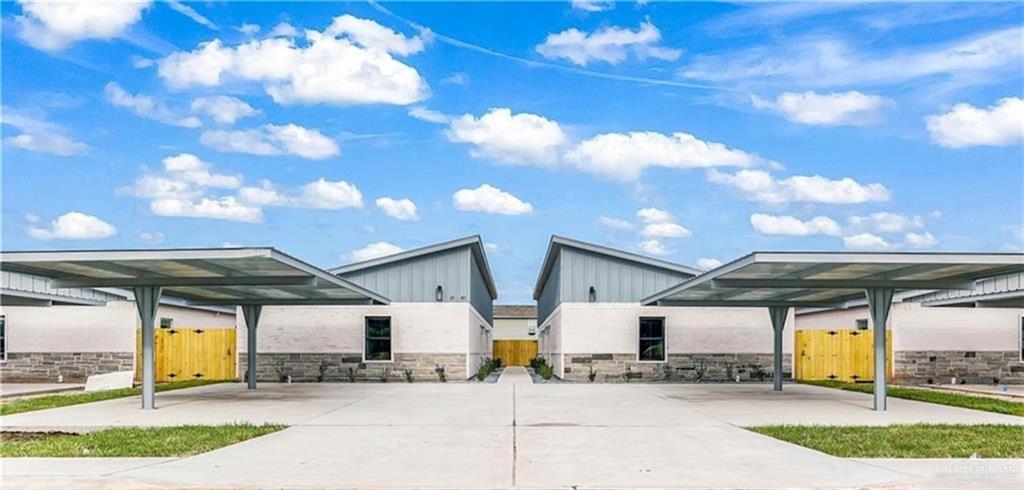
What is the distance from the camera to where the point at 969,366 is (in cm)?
3025

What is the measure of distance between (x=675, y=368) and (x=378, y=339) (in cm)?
873

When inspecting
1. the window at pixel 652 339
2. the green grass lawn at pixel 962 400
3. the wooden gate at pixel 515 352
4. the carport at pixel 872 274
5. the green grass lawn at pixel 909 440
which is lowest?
the wooden gate at pixel 515 352

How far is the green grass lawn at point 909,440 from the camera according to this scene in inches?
463

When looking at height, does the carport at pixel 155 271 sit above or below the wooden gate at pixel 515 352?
above

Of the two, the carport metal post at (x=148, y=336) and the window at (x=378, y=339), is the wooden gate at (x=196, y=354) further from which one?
the carport metal post at (x=148, y=336)

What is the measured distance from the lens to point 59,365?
29766mm

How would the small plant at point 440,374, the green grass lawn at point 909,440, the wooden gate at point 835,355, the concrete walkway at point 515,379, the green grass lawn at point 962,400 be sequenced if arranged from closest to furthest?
the green grass lawn at point 909,440
the green grass lawn at point 962,400
the concrete walkway at point 515,379
the small plant at point 440,374
the wooden gate at point 835,355

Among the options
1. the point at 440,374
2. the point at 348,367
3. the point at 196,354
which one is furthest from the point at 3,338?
the point at 440,374

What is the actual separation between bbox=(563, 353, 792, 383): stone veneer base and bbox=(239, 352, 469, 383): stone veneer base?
3.51 meters

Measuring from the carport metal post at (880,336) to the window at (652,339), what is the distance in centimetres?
1143

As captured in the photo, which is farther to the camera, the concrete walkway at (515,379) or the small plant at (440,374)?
the small plant at (440,374)

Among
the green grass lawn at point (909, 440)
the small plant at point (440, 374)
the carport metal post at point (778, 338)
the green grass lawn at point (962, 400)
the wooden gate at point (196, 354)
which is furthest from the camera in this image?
the wooden gate at point (196, 354)

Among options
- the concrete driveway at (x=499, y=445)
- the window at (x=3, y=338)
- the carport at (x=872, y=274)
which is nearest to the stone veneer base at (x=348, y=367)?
the concrete driveway at (x=499, y=445)

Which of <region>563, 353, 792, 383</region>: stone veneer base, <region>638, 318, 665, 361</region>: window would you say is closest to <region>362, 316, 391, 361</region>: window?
<region>563, 353, 792, 383</region>: stone veneer base
